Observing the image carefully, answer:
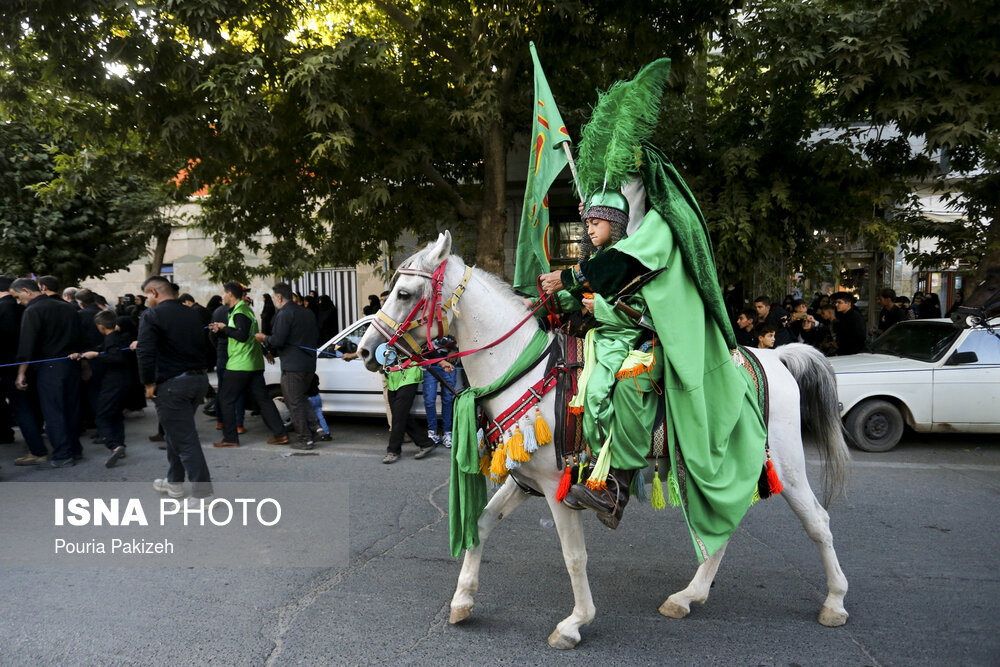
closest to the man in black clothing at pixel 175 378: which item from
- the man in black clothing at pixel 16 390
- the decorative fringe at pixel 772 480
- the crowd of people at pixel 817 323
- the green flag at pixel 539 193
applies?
the man in black clothing at pixel 16 390

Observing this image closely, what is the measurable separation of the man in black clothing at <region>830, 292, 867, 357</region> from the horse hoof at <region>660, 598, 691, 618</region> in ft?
22.9

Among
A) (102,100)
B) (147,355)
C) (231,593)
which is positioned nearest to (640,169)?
(231,593)

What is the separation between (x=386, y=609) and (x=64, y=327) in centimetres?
581

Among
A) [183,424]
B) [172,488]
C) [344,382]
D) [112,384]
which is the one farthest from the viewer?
A: [344,382]

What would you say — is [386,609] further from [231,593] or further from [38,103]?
[38,103]

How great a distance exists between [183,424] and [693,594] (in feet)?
15.1

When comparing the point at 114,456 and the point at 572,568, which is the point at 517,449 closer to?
the point at 572,568

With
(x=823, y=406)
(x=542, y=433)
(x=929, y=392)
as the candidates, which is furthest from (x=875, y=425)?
(x=542, y=433)

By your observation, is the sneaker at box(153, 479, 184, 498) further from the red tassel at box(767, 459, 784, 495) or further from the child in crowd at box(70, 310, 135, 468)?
the red tassel at box(767, 459, 784, 495)

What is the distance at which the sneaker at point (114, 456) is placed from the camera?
7242mm

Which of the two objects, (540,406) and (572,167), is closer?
(540,406)

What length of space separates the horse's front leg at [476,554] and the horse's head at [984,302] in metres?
4.07

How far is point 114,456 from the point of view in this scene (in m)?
7.32

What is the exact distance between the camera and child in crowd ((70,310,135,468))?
7.53 meters
